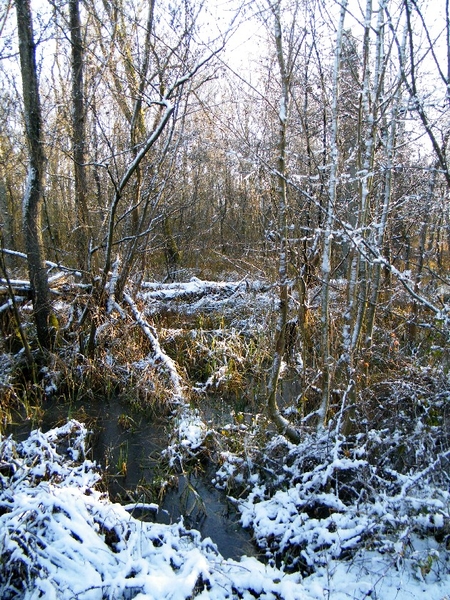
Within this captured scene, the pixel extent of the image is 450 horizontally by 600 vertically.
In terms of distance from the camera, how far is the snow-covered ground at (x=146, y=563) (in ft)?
8.60

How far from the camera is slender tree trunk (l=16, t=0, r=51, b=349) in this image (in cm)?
527

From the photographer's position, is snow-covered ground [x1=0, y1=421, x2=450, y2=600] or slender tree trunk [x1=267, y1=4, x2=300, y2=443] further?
slender tree trunk [x1=267, y1=4, x2=300, y2=443]

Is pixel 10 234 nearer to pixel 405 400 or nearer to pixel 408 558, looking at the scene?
pixel 405 400

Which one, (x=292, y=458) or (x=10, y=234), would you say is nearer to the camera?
(x=292, y=458)

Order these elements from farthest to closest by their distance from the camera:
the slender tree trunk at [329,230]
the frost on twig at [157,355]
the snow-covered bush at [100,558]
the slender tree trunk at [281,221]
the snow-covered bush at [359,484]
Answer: the frost on twig at [157,355] → the slender tree trunk at [281,221] → the slender tree trunk at [329,230] → the snow-covered bush at [359,484] → the snow-covered bush at [100,558]

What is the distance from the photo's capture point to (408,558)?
9.34ft

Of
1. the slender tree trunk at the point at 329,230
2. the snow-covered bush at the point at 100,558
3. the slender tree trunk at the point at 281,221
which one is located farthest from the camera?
the slender tree trunk at the point at 281,221

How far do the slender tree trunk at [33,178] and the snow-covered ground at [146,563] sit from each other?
2.93 meters

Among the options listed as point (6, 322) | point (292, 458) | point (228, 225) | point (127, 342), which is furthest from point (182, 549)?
point (228, 225)

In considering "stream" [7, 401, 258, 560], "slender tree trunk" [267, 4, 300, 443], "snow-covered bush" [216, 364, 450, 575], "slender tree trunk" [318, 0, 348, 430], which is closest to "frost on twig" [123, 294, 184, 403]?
"stream" [7, 401, 258, 560]

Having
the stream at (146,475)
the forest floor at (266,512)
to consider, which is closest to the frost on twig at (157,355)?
the forest floor at (266,512)

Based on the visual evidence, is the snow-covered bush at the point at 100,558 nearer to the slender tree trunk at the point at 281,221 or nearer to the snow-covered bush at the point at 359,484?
the snow-covered bush at the point at 359,484

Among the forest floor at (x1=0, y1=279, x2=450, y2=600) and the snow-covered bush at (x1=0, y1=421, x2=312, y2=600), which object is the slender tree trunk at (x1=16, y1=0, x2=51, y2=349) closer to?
the forest floor at (x1=0, y1=279, x2=450, y2=600)

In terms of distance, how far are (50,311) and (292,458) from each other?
3.74 metres
